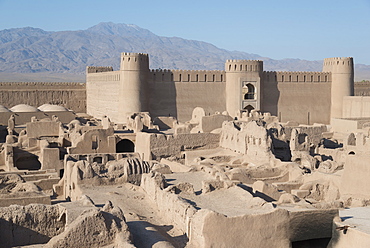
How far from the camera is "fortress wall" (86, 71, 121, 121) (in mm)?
32378

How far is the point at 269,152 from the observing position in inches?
739

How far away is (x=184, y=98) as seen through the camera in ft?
108

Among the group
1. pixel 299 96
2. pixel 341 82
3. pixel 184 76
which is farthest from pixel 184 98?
pixel 341 82

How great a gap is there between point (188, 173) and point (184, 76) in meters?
17.6

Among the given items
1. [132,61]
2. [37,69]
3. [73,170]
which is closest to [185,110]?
[132,61]

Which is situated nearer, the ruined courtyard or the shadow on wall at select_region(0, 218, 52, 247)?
the shadow on wall at select_region(0, 218, 52, 247)

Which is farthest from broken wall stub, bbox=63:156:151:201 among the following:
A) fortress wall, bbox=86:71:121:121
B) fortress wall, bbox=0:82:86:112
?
fortress wall, bbox=0:82:86:112

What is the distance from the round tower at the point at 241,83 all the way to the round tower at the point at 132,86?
5.73 metres

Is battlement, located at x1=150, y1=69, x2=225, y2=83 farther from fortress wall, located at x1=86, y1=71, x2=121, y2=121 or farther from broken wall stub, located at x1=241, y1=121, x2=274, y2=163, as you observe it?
broken wall stub, located at x1=241, y1=121, x2=274, y2=163

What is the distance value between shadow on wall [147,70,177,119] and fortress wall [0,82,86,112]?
11597 mm

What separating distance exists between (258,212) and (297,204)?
1.62m

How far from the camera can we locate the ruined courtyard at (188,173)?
9375 millimetres

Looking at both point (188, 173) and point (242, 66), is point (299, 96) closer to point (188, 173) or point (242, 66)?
point (242, 66)

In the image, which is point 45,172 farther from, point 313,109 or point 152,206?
point 313,109
